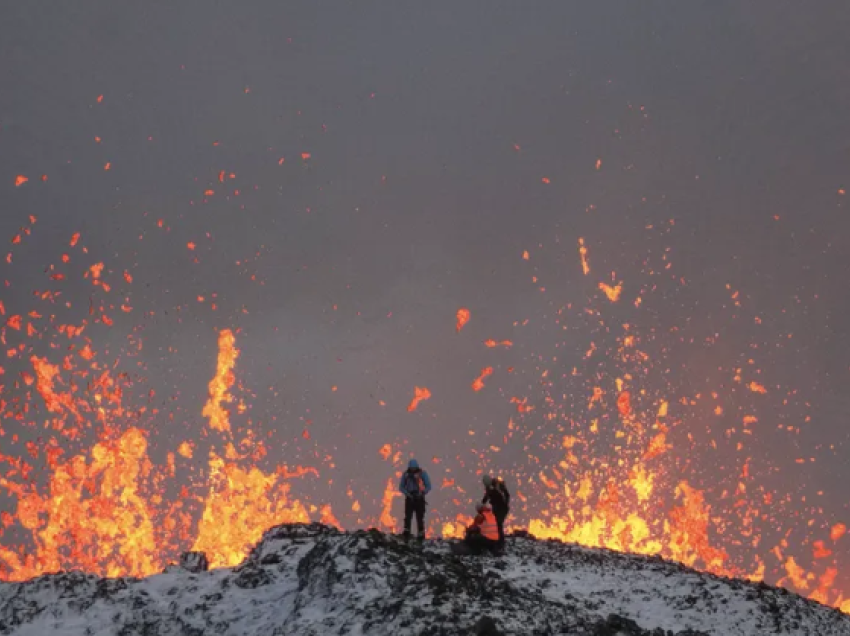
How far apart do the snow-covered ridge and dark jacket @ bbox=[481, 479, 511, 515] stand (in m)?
1.30

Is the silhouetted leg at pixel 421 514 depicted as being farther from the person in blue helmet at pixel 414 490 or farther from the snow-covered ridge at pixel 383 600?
the snow-covered ridge at pixel 383 600

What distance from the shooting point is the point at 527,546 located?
2231cm

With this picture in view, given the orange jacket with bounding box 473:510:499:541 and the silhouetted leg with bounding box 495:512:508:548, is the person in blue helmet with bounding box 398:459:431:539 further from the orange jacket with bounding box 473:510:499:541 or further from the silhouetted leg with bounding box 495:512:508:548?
the silhouetted leg with bounding box 495:512:508:548

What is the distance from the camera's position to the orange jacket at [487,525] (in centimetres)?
1969

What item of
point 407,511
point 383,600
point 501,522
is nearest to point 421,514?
point 407,511

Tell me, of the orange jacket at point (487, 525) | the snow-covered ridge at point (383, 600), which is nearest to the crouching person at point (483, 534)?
the orange jacket at point (487, 525)

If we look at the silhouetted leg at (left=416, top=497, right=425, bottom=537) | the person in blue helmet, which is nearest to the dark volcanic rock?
the person in blue helmet

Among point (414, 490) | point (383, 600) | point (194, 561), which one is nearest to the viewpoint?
point (383, 600)

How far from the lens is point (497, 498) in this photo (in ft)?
64.6

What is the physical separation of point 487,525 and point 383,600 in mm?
7230

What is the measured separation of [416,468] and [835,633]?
33.4ft

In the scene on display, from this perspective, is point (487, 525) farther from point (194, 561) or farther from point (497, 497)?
point (194, 561)

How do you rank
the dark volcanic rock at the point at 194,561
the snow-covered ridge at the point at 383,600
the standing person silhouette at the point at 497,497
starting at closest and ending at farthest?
the snow-covered ridge at the point at 383,600, the dark volcanic rock at the point at 194,561, the standing person silhouette at the point at 497,497

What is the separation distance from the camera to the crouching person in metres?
19.7
